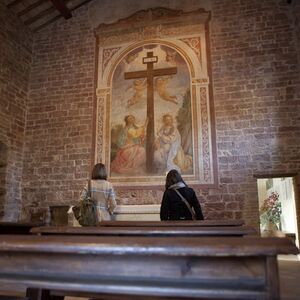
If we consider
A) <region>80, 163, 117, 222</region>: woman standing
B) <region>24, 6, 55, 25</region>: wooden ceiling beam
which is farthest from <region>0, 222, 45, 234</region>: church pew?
<region>24, 6, 55, 25</region>: wooden ceiling beam

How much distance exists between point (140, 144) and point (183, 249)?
21.3ft

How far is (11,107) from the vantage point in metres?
8.02

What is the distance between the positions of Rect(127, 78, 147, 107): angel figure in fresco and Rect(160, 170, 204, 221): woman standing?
4186mm

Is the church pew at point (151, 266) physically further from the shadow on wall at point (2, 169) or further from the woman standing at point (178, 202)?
the shadow on wall at point (2, 169)

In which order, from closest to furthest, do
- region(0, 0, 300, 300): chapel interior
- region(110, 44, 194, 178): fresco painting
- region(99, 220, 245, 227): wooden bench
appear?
region(99, 220, 245, 227): wooden bench
region(0, 0, 300, 300): chapel interior
region(110, 44, 194, 178): fresco painting

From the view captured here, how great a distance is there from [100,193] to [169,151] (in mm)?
3178

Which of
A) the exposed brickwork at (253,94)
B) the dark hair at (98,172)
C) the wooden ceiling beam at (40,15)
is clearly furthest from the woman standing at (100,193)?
the wooden ceiling beam at (40,15)

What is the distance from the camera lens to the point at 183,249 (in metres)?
1.23

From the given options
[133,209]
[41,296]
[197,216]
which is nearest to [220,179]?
[133,209]

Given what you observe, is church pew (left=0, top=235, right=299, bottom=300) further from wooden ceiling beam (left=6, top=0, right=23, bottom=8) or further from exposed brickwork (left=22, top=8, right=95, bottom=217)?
wooden ceiling beam (left=6, top=0, right=23, bottom=8)

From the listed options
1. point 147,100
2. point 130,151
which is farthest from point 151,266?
point 147,100

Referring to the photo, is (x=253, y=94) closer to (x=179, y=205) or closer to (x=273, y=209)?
(x=179, y=205)

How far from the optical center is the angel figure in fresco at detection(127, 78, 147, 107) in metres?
8.04

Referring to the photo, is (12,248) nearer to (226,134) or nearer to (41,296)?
(41,296)
